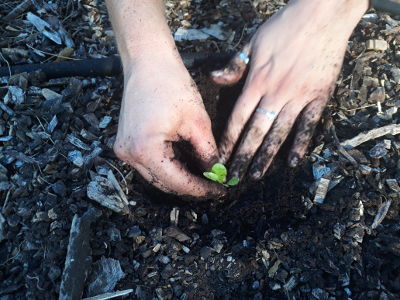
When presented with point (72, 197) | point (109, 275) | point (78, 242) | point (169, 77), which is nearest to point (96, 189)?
point (72, 197)

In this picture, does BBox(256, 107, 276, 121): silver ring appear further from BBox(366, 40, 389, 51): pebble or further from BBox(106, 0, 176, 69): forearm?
BBox(366, 40, 389, 51): pebble

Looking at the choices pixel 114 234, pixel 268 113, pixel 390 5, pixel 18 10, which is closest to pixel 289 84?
pixel 268 113

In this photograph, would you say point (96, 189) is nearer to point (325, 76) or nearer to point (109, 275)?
point (109, 275)

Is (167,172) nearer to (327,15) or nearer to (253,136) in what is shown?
(253,136)

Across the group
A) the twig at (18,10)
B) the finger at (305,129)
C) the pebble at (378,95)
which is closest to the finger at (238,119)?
the finger at (305,129)

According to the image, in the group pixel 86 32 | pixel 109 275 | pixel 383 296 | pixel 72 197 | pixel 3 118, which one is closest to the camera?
pixel 383 296

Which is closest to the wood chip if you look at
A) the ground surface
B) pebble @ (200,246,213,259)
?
the ground surface
